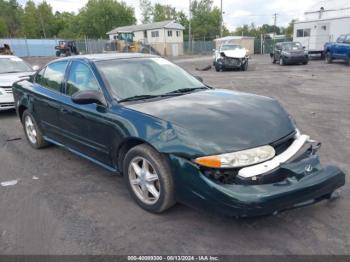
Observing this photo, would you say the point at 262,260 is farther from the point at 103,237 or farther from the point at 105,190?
the point at 105,190

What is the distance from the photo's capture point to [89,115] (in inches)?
156

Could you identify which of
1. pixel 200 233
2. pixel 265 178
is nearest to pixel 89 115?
pixel 200 233

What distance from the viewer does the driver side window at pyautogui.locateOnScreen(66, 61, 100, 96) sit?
408 centimetres

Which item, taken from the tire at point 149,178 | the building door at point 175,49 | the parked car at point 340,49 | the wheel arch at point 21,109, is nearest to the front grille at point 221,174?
the tire at point 149,178

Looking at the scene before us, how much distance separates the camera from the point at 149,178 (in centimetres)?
336

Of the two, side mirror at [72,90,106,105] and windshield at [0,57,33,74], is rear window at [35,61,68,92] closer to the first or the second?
side mirror at [72,90,106,105]

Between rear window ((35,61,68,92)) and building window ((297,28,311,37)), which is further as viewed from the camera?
building window ((297,28,311,37))

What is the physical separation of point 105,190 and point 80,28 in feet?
241

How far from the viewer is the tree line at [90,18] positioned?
7112 cm

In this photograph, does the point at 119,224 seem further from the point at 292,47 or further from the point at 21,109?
the point at 292,47

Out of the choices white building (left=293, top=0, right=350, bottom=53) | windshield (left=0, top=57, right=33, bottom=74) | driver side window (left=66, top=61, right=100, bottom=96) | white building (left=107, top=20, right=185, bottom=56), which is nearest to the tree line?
white building (left=107, top=20, right=185, bottom=56)

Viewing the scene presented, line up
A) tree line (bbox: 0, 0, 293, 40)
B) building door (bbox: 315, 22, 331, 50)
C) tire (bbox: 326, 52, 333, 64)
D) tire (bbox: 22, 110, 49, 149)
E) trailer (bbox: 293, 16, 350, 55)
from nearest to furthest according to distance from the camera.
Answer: tire (bbox: 22, 110, 49, 149) → tire (bbox: 326, 52, 333, 64) → trailer (bbox: 293, 16, 350, 55) → building door (bbox: 315, 22, 331, 50) → tree line (bbox: 0, 0, 293, 40)

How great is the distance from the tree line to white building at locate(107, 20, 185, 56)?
496 inches

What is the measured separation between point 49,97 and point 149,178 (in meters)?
2.34
